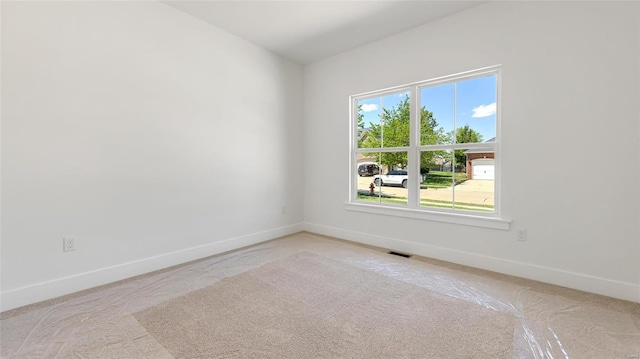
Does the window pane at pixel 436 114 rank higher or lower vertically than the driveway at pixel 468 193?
higher

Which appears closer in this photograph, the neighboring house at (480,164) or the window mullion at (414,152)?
the neighboring house at (480,164)

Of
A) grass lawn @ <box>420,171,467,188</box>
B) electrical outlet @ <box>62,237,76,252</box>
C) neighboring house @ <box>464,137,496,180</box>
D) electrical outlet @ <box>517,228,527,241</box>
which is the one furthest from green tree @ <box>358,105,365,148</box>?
electrical outlet @ <box>62,237,76,252</box>

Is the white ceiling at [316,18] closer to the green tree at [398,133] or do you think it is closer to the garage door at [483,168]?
the green tree at [398,133]

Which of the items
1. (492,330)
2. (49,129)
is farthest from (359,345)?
(49,129)

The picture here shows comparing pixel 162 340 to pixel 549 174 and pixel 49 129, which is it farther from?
pixel 549 174

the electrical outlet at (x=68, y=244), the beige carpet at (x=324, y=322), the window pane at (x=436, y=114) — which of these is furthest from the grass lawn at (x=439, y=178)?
the electrical outlet at (x=68, y=244)

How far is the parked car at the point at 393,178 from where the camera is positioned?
359 centimetres

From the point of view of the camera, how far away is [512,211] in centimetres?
271

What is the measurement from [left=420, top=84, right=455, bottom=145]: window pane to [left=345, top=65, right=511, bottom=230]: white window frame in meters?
0.06

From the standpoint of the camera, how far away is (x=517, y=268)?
8.73 feet

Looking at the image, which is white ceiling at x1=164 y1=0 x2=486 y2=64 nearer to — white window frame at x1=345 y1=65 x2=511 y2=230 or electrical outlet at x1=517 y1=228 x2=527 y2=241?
white window frame at x1=345 y1=65 x2=511 y2=230

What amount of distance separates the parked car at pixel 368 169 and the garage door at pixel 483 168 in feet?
4.01

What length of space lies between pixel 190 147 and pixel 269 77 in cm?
160

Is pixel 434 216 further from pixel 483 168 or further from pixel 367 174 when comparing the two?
pixel 367 174
